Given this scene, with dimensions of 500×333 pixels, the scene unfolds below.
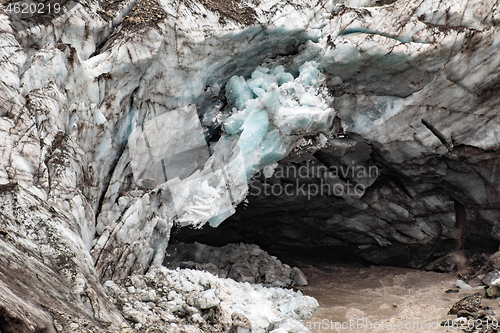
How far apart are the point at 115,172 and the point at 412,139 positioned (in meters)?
5.92

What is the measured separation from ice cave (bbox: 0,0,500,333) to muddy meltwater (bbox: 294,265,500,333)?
0.06 m

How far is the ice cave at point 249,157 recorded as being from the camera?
16.0ft

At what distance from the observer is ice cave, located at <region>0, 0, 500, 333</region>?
4.87 m

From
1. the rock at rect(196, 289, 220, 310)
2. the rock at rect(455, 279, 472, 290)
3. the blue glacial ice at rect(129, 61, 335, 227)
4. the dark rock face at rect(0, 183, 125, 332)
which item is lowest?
the rock at rect(455, 279, 472, 290)

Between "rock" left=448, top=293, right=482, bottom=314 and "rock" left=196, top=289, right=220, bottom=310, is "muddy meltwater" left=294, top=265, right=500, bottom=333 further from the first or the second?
"rock" left=196, top=289, right=220, bottom=310

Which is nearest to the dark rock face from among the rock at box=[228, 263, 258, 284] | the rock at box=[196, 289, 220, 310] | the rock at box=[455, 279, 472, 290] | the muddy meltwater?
the rock at box=[196, 289, 220, 310]

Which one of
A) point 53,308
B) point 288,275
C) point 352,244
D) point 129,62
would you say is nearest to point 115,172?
point 129,62

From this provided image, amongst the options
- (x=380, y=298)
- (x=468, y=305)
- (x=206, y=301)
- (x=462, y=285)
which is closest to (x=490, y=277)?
(x=462, y=285)

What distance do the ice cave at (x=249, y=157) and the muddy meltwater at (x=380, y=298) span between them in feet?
0.20

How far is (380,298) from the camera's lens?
8078 mm

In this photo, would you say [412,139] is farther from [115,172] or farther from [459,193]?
[115,172]

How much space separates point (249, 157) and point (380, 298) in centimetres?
391

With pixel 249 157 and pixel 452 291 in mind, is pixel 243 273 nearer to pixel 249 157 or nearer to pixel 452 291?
pixel 249 157

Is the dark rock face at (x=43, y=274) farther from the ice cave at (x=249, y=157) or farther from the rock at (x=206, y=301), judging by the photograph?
the rock at (x=206, y=301)
